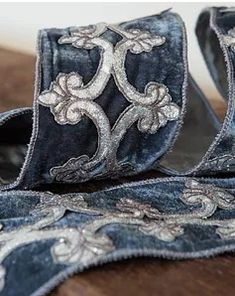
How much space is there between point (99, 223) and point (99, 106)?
0.15 metres

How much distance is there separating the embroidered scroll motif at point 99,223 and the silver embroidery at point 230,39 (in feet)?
0.47

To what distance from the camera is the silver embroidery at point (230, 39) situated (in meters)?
0.66

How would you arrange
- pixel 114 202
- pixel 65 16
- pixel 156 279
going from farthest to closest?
1. pixel 65 16
2. pixel 114 202
3. pixel 156 279

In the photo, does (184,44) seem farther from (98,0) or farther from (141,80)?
(98,0)

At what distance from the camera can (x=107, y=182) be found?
66 cm

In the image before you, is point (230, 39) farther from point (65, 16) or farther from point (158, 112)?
point (65, 16)

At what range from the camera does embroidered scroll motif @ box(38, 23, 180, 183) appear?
0.60 meters

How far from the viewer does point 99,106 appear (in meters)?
0.61

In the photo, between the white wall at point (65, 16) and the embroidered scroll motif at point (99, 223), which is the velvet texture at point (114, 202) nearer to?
the embroidered scroll motif at point (99, 223)

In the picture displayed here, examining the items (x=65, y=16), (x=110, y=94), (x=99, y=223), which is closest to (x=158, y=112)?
(x=110, y=94)

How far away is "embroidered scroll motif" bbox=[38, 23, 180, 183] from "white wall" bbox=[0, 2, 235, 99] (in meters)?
0.32

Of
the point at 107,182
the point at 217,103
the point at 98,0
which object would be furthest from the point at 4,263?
the point at 98,0

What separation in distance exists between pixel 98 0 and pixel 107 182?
395 millimetres

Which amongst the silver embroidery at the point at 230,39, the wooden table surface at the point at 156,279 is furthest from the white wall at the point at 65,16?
the wooden table surface at the point at 156,279
